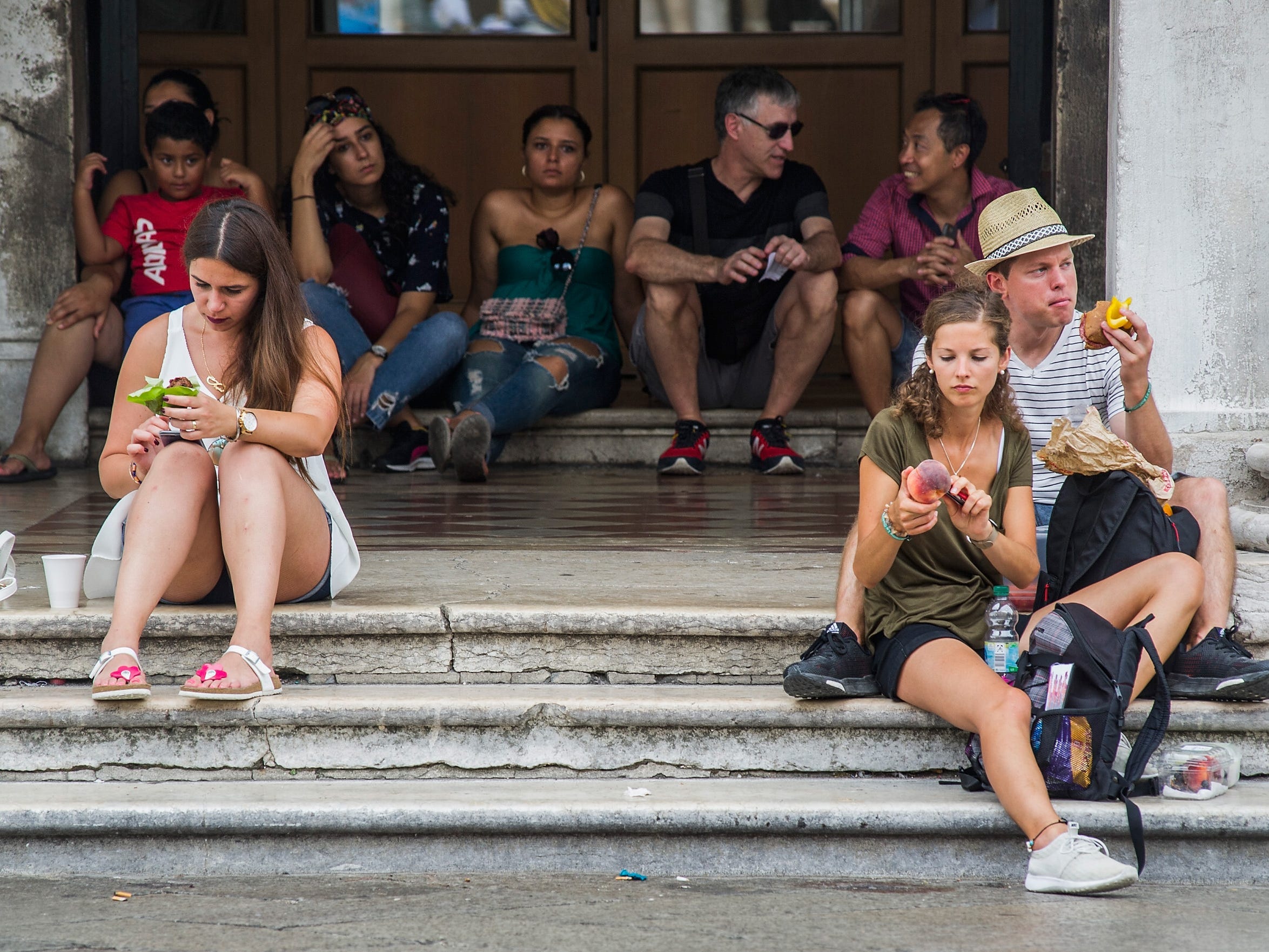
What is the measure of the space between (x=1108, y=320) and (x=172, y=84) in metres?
4.06

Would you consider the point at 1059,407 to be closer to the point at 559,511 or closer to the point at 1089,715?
the point at 1089,715

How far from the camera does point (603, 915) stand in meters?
2.29

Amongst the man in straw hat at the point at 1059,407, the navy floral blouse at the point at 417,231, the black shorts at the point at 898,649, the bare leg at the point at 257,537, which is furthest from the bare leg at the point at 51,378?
the black shorts at the point at 898,649

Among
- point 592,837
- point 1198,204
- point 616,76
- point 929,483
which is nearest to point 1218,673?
point 929,483

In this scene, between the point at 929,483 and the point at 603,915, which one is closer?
the point at 603,915

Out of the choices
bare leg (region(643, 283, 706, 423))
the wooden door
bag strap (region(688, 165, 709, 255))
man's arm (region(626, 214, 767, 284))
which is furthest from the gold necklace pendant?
the wooden door

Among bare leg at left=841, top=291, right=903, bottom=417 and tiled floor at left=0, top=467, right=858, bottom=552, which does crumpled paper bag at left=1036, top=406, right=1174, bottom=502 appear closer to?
tiled floor at left=0, top=467, right=858, bottom=552

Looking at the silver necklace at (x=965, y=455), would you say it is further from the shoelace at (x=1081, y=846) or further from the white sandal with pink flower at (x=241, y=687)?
the white sandal with pink flower at (x=241, y=687)

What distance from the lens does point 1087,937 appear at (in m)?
2.17

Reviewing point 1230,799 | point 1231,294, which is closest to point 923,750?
point 1230,799

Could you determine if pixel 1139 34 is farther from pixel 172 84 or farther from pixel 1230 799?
pixel 172 84

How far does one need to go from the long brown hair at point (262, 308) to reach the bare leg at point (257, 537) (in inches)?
5.4

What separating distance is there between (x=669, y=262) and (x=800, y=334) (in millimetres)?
593

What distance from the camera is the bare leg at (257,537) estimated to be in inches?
109
